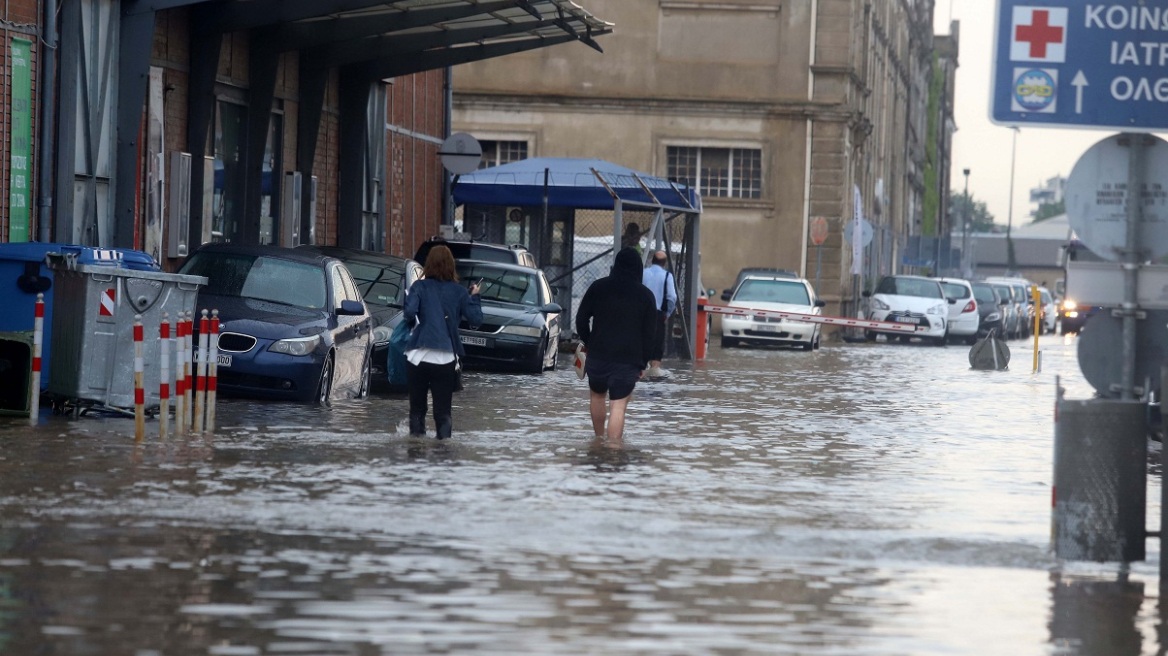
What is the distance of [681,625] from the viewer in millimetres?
7672

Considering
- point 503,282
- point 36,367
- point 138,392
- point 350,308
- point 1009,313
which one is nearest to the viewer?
point 138,392

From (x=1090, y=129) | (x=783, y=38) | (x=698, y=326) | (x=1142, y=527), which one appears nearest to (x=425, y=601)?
(x=1142, y=527)

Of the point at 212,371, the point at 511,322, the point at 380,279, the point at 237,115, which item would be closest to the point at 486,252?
the point at 511,322

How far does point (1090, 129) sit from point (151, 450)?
21.6ft

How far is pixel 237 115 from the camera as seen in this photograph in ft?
86.7

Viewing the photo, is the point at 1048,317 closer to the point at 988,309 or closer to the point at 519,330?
the point at 988,309

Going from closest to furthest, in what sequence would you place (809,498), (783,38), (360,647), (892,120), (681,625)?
(360,647) → (681,625) → (809,498) → (783,38) → (892,120)

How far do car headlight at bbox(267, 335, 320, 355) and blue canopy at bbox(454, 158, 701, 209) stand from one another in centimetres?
1492

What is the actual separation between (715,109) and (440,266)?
3675 cm

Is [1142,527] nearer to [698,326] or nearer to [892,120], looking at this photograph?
[698,326]

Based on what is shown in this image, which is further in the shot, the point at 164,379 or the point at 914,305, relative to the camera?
the point at 914,305

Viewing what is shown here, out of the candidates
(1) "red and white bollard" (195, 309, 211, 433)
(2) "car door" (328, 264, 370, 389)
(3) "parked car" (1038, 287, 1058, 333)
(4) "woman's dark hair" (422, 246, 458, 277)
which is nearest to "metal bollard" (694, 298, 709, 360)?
(2) "car door" (328, 264, 370, 389)

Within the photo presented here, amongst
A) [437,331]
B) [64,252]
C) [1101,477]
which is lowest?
[1101,477]

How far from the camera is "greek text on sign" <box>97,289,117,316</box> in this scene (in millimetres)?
15633
